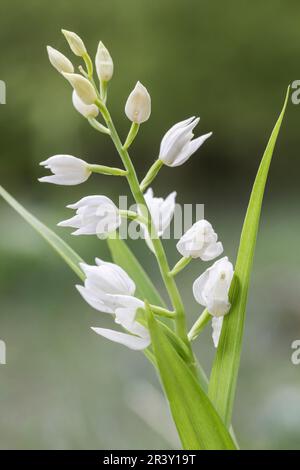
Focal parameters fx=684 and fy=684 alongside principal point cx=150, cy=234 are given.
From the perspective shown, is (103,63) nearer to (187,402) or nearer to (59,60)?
(59,60)

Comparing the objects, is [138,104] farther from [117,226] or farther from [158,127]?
[158,127]

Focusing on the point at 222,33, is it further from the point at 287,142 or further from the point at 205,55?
the point at 287,142

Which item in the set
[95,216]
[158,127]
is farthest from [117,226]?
[158,127]

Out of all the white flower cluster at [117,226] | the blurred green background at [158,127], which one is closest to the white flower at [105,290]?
the white flower cluster at [117,226]

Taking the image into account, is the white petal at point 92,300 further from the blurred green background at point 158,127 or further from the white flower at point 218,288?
the blurred green background at point 158,127

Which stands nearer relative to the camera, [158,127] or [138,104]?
[138,104]

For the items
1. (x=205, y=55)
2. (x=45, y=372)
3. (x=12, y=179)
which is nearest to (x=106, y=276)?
(x=45, y=372)

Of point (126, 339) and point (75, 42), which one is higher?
point (75, 42)
